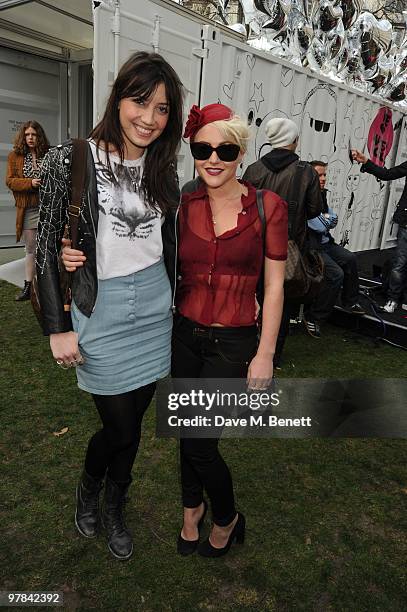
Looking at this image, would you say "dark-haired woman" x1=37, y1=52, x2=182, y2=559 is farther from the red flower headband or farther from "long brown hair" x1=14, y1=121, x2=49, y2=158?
"long brown hair" x1=14, y1=121, x2=49, y2=158

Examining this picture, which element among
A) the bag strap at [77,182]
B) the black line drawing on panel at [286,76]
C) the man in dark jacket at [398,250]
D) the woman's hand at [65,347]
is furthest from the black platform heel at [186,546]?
the black line drawing on panel at [286,76]

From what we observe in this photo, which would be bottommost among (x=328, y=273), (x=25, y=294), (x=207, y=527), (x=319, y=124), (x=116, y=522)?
(x=207, y=527)

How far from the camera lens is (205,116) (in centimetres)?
175

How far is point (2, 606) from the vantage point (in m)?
1.85

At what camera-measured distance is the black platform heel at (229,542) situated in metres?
2.13

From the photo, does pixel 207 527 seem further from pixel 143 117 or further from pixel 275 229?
pixel 143 117

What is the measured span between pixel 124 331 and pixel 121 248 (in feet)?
1.05

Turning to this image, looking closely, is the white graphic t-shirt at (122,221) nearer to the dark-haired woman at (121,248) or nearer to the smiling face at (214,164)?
the dark-haired woman at (121,248)

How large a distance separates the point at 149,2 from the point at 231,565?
4179mm

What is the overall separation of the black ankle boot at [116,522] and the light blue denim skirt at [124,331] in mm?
552

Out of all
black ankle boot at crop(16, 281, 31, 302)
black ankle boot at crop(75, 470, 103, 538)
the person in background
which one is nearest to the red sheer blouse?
black ankle boot at crop(75, 470, 103, 538)

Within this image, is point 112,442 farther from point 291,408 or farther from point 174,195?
point 291,408

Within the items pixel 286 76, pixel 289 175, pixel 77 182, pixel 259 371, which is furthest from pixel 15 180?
pixel 259 371

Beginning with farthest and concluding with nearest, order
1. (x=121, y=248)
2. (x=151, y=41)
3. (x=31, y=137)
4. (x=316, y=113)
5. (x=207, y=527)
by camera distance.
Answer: (x=316, y=113)
(x=31, y=137)
(x=151, y=41)
(x=207, y=527)
(x=121, y=248)
